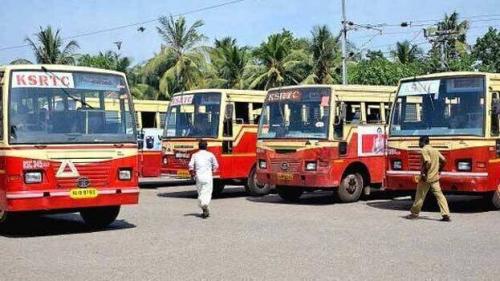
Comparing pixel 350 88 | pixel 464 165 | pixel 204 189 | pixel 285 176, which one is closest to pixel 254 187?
pixel 285 176

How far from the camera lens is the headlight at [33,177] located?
1098cm

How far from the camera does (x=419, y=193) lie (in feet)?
43.2

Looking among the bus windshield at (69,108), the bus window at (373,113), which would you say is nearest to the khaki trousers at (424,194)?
the bus window at (373,113)

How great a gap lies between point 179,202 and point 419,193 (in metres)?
6.50

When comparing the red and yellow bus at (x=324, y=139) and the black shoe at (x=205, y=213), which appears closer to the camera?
the black shoe at (x=205, y=213)

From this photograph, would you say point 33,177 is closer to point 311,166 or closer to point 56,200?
point 56,200

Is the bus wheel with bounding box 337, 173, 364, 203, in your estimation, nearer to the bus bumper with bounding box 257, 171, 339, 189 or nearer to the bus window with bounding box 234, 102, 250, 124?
the bus bumper with bounding box 257, 171, 339, 189

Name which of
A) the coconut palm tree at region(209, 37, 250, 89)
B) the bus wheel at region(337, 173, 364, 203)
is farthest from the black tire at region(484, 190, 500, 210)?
the coconut palm tree at region(209, 37, 250, 89)

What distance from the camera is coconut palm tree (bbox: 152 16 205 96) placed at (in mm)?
44469

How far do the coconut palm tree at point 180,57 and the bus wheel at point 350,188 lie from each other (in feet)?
94.6

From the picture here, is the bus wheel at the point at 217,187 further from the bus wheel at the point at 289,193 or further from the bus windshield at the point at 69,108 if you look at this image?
the bus windshield at the point at 69,108

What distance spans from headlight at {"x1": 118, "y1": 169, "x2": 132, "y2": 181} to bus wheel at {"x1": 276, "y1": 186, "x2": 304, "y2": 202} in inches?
243

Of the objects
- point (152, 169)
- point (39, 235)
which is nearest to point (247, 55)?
point (152, 169)

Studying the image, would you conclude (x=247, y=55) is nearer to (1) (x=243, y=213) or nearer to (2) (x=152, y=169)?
(2) (x=152, y=169)
